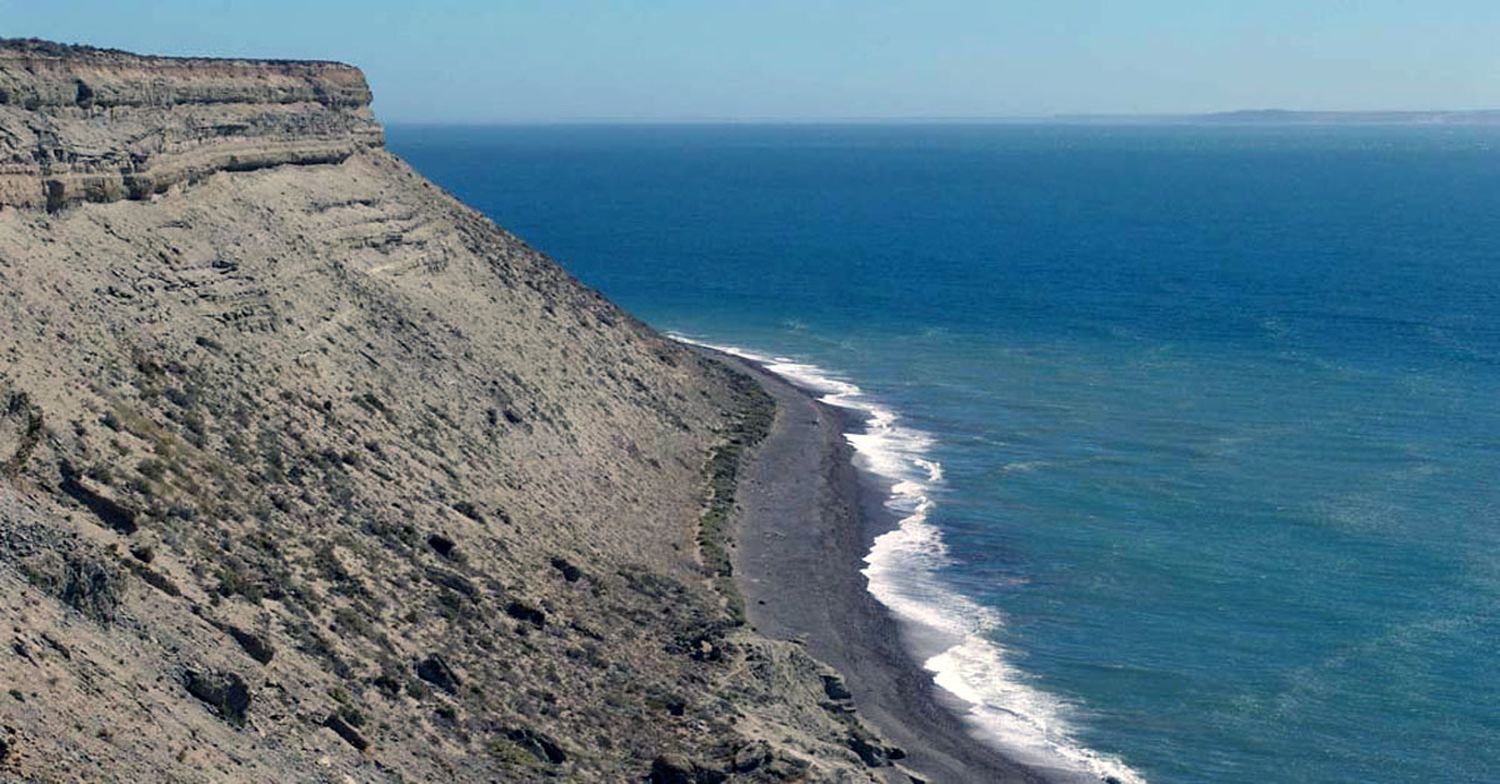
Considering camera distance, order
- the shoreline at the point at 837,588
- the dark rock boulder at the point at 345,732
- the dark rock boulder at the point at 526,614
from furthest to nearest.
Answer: the shoreline at the point at 837,588 < the dark rock boulder at the point at 526,614 < the dark rock boulder at the point at 345,732

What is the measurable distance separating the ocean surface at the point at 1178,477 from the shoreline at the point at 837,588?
122cm

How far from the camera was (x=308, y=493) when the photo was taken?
140 ft

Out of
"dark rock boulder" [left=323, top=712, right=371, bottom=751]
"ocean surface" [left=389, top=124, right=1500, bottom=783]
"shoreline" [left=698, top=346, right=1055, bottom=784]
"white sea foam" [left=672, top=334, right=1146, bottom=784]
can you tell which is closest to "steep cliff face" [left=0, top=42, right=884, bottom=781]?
"dark rock boulder" [left=323, top=712, right=371, bottom=751]

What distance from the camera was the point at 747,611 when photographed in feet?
169

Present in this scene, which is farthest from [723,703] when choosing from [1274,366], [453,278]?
[1274,366]

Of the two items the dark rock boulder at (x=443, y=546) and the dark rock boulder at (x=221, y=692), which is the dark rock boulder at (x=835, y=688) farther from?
the dark rock boulder at (x=221, y=692)

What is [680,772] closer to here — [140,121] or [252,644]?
[252,644]

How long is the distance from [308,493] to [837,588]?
18.7m

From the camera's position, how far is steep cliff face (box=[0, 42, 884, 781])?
30.1 metres

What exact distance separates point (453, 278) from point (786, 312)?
→ 161 ft

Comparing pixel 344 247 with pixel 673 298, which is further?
pixel 673 298

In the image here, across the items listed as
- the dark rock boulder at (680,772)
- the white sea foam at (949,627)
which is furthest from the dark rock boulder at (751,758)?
the white sea foam at (949,627)

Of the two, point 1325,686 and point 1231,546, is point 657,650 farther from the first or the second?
point 1231,546

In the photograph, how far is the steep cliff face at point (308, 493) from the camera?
1187 inches
